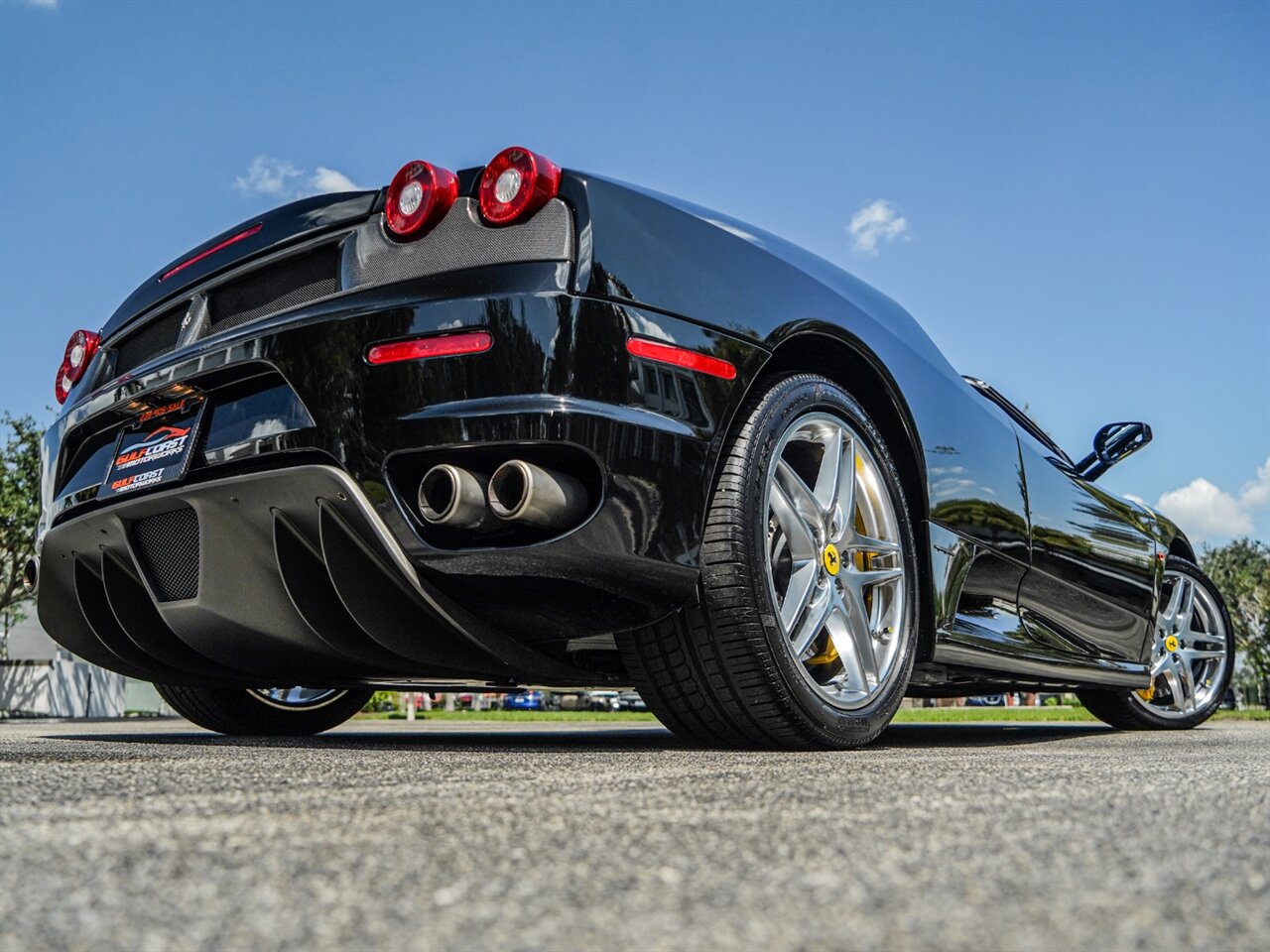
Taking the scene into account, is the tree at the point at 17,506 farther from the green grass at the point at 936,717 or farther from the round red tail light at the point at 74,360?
the round red tail light at the point at 74,360

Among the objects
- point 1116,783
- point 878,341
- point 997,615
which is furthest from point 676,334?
point 997,615

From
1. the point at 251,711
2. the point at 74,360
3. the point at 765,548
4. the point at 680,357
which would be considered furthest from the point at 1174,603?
the point at 74,360

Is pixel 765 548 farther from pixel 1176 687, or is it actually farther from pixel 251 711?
pixel 1176 687

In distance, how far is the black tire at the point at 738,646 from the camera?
2553 millimetres

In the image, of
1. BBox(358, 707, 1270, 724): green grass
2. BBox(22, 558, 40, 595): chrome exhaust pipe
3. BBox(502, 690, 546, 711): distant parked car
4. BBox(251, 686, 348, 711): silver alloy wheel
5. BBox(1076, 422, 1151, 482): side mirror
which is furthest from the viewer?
BBox(502, 690, 546, 711): distant parked car

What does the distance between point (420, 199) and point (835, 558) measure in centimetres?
135

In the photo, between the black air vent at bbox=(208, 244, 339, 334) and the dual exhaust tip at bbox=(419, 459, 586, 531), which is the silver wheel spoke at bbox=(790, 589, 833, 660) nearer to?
the dual exhaust tip at bbox=(419, 459, 586, 531)

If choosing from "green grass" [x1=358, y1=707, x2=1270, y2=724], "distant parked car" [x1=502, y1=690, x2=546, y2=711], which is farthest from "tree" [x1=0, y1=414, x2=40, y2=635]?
"distant parked car" [x1=502, y1=690, x2=546, y2=711]

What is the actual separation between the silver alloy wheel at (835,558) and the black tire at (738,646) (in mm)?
71

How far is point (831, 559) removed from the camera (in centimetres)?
296

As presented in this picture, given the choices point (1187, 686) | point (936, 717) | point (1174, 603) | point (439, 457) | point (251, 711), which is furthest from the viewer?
point (936, 717)

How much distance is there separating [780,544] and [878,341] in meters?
0.68

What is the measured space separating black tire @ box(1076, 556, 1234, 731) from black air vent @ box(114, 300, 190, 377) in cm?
429

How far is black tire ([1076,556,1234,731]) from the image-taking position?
18.1 ft
